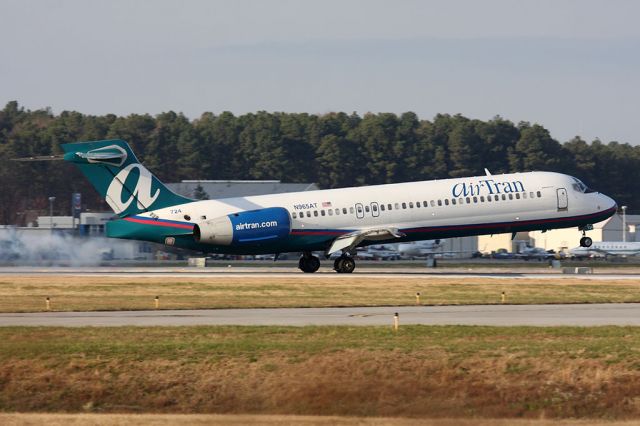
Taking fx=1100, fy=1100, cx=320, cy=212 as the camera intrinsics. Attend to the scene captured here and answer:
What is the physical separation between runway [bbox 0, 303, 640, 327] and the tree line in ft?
390

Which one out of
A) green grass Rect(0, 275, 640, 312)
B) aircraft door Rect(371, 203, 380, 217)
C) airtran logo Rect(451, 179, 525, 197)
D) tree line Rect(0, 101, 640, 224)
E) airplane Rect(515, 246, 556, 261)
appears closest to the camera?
green grass Rect(0, 275, 640, 312)

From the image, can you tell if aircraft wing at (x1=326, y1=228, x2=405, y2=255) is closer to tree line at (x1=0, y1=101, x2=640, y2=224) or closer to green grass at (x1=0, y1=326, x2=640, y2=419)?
green grass at (x1=0, y1=326, x2=640, y2=419)

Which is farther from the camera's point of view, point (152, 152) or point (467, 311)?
point (152, 152)

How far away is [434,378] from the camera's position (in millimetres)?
28844

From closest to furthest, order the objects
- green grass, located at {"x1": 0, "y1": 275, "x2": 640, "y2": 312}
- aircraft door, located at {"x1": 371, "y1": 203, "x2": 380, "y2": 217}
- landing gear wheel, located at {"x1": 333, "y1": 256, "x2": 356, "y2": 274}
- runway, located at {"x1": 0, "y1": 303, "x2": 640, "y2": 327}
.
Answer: runway, located at {"x1": 0, "y1": 303, "x2": 640, "y2": 327} < green grass, located at {"x1": 0, "y1": 275, "x2": 640, "y2": 312} < aircraft door, located at {"x1": 371, "y1": 203, "x2": 380, "y2": 217} < landing gear wheel, located at {"x1": 333, "y1": 256, "x2": 356, "y2": 274}

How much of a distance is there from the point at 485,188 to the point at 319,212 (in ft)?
32.2

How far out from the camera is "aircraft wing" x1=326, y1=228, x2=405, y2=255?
63125 mm

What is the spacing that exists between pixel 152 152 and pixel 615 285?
117m

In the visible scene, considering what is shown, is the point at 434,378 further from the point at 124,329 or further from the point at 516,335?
the point at 124,329

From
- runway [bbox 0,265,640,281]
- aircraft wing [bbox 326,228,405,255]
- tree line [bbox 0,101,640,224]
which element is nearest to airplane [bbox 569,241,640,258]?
tree line [bbox 0,101,640,224]

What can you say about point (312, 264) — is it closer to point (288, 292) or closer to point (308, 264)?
point (308, 264)

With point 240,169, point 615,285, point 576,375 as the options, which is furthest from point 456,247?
point 576,375

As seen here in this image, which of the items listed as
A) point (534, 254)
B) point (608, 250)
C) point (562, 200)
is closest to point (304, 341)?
Answer: point (562, 200)

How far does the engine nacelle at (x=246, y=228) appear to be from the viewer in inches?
2442
